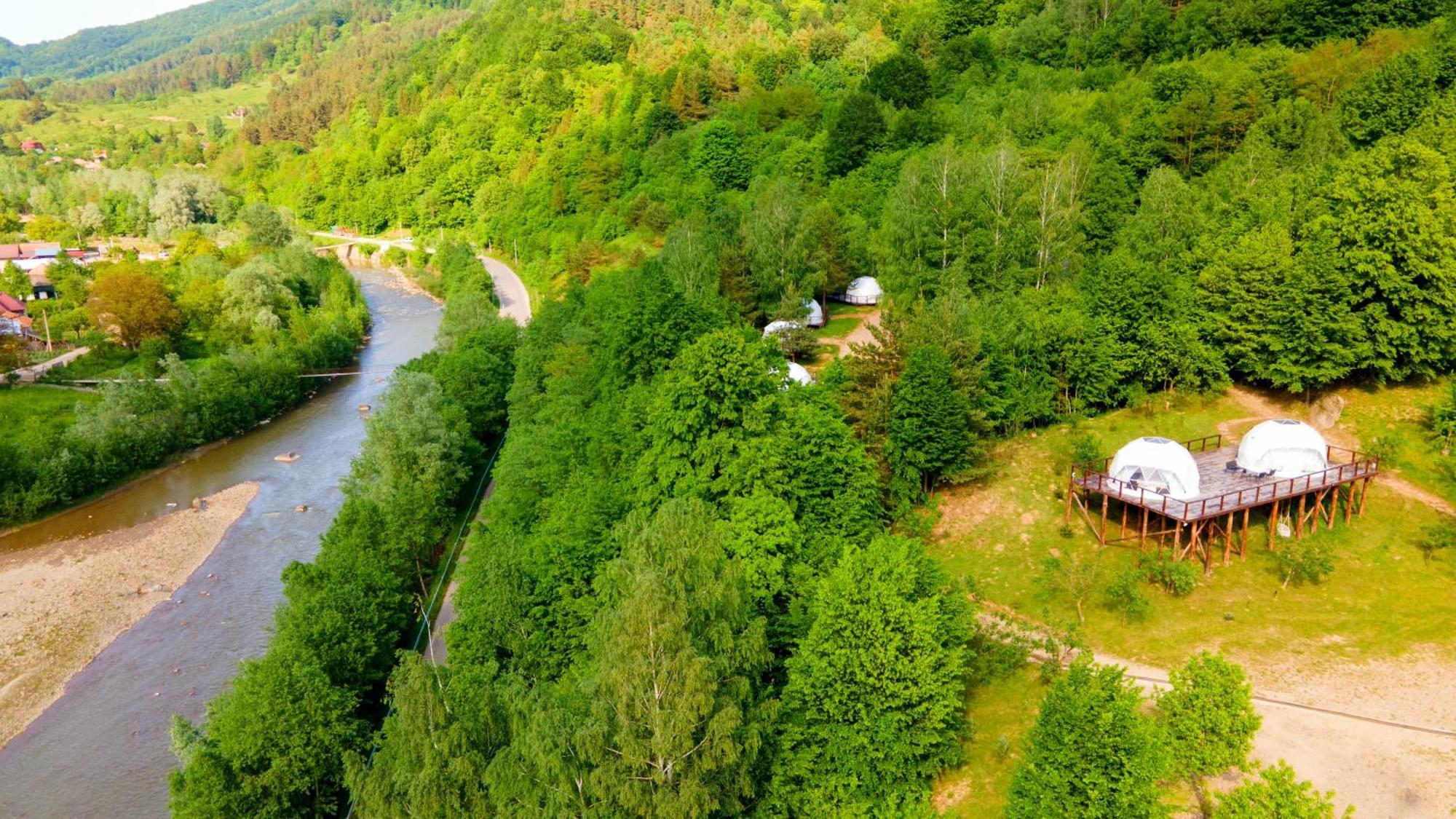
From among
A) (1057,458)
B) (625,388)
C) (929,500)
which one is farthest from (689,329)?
(1057,458)

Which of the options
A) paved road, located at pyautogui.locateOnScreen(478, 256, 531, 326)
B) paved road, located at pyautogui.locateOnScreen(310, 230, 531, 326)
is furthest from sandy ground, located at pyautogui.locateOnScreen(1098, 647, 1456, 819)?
paved road, located at pyautogui.locateOnScreen(478, 256, 531, 326)

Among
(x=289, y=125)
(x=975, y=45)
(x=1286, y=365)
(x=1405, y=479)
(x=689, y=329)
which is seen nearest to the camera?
(x=1405, y=479)

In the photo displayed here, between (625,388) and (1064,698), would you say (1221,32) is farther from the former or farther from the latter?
(1064,698)

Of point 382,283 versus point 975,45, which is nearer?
point 975,45

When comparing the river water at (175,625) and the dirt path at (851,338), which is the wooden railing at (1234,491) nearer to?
the dirt path at (851,338)

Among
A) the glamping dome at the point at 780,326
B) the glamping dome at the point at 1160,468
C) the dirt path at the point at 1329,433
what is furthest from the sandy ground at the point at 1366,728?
Answer: the glamping dome at the point at 780,326

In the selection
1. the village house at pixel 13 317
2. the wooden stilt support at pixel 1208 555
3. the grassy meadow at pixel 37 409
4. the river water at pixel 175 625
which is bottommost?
the river water at pixel 175 625
